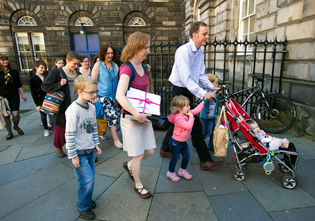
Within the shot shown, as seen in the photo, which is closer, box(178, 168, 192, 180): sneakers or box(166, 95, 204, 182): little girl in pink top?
box(166, 95, 204, 182): little girl in pink top

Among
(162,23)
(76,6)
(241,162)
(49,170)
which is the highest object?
(76,6)

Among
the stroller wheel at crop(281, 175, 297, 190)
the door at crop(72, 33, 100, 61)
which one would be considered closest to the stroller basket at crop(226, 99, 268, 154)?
the stroller wheel at crop(281, 175, 297, 190)

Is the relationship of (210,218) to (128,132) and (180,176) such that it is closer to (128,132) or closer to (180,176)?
(180,176)

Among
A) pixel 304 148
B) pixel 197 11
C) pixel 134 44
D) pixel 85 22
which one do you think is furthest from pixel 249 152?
pixel 85 22

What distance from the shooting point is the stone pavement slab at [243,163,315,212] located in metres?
2.19

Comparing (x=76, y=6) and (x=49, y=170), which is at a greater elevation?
(x=76, y=6)

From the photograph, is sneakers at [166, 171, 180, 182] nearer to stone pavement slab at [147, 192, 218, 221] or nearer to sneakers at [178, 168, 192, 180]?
sneakers at [178, 168, 192, 180]

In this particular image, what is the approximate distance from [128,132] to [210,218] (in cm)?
126

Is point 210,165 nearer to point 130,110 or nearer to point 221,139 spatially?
point 221,139

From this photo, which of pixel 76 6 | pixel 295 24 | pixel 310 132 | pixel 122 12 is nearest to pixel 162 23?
pixel 122 12

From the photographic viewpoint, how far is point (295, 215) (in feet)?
6.66

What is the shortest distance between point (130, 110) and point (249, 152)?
1810mm

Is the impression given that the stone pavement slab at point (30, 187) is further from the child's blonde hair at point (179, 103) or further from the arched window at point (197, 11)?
the arched window at point (197, 11)

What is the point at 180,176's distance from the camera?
2816mm
